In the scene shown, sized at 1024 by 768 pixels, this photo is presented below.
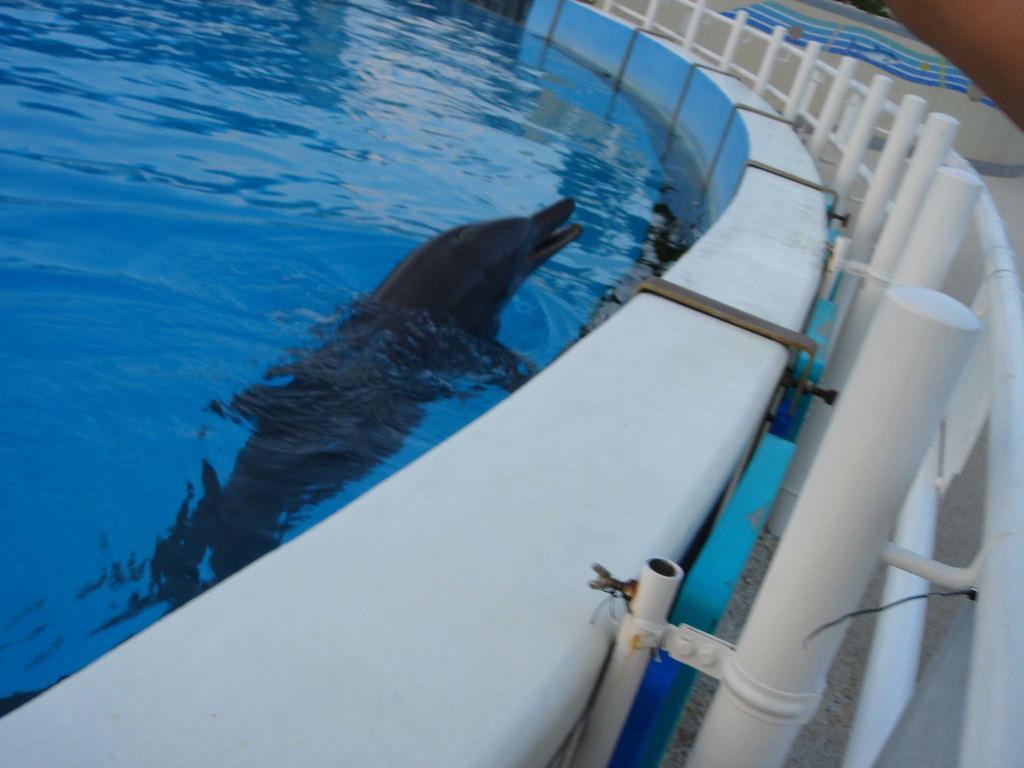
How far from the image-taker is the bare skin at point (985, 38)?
2.84 ft

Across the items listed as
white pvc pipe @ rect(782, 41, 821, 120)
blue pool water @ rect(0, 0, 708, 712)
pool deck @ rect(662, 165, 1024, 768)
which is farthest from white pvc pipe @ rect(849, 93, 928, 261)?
white pvc pipe @ rect(782, 41, 821, 120)

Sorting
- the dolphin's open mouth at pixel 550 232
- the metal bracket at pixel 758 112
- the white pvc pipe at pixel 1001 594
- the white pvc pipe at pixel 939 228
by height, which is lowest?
the dolphin's open mouth at pixel 550 232

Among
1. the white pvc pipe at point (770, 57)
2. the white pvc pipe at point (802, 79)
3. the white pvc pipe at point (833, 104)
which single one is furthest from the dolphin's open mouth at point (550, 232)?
the white pvc pipe at point (770, 57)

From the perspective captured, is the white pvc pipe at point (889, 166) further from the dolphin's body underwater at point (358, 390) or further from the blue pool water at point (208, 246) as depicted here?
the blue pool water at point (208, 246)

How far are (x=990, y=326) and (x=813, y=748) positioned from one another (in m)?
1.06

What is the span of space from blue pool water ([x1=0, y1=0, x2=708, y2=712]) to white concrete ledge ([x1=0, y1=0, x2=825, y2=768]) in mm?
1438

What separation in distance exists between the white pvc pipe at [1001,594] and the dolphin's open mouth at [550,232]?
3.31 metres

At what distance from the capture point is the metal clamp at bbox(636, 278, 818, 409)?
2881 mm

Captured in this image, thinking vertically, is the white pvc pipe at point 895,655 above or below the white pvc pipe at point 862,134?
below

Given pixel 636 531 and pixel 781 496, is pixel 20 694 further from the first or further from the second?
pixel 781 496

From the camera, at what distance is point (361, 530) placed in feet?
5.42

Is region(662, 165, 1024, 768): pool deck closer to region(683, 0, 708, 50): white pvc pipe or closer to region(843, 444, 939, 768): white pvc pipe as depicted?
region(843, 444, 939, 768): white pvc pipe

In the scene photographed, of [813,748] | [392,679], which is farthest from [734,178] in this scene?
[392,679]

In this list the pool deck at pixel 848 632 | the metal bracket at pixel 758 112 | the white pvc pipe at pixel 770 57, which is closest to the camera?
the pool deck at pixel 848 632
